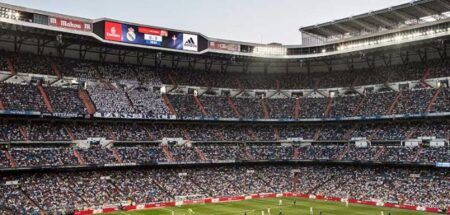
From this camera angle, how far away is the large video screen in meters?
73.3

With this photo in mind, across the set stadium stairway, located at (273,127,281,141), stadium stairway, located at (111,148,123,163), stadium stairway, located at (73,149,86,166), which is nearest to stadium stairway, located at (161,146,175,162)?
stadium stairway, located at (111,148,123,163)

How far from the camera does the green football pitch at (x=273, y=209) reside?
60.3 metres

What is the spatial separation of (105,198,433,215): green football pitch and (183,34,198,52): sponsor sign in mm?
29246

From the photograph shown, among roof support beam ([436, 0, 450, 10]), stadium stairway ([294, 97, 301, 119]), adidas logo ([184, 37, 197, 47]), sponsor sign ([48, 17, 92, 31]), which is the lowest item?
stadium stairway ([294, 97, 301, 119])

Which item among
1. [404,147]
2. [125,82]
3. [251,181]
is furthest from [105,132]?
[404,147]

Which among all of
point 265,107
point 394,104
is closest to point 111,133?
point 265,107

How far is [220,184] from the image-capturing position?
75.9m

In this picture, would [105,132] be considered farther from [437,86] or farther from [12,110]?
[437,86]

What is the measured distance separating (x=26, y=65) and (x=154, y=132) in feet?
78.9

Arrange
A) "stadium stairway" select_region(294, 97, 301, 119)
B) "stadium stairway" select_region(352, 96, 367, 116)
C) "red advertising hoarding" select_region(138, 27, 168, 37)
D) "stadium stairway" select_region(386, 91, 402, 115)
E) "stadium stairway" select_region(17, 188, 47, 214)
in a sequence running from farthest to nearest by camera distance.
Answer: "stadium stairway" select_region(294, 97, 301, 119), "stadium stairway" select_region(352, 96, 367, 116), "stadium stairway" select_region(386, 91, 402, 115), "red advertising hoarding" select_region(138, 27, 168, 37), "stadium stairway" select_region(17, 188, 47, 214)

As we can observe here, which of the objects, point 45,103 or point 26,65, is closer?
point 45,103

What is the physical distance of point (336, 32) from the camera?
9231 centimetres

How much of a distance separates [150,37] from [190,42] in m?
7.78

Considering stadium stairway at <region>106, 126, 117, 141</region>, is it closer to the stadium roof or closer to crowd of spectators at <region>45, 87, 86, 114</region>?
crowd of spectators at <region>45, 87, 86, 114</region>
